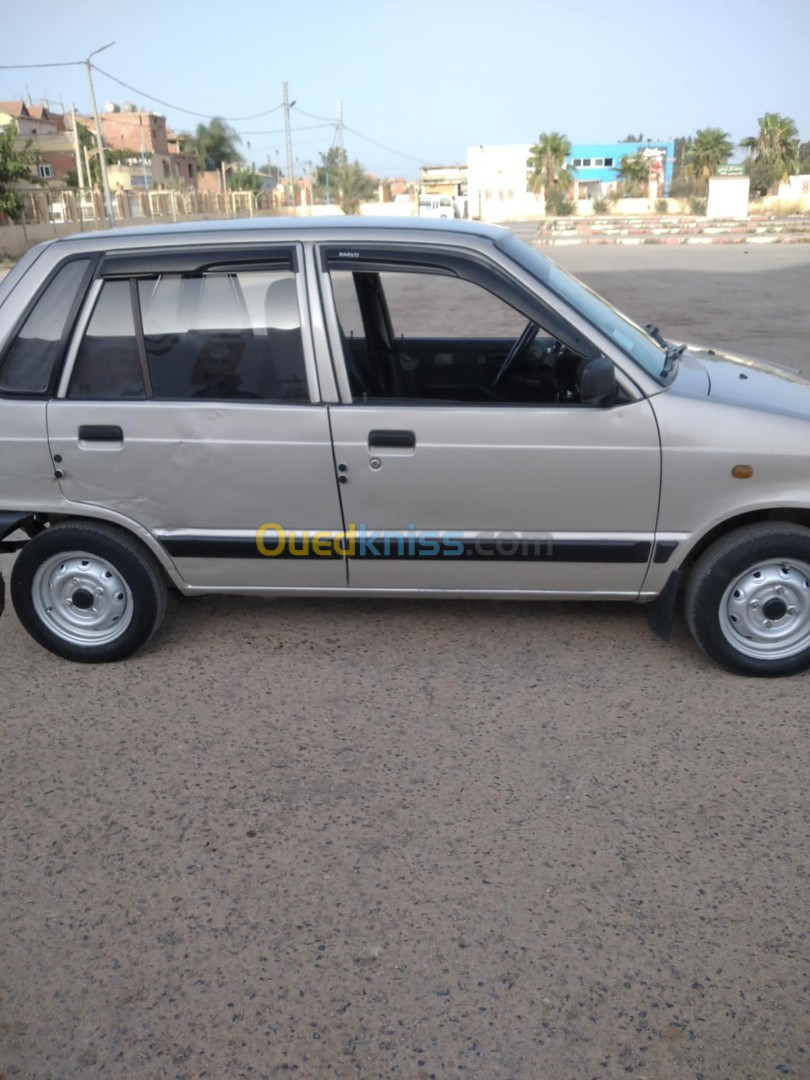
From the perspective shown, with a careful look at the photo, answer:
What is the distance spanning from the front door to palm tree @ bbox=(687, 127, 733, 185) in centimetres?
7199

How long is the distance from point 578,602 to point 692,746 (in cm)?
134

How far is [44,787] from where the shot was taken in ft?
10.9

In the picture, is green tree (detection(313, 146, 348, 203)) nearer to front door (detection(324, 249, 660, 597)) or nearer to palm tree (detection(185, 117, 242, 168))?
palm tree (detection(185, 117, 242, 168))

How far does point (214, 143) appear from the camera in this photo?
325 ft

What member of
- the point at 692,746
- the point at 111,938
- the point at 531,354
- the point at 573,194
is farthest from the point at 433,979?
the point at 573,194

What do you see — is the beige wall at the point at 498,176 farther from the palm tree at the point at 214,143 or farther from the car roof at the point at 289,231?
the car roof at the point at 289,231

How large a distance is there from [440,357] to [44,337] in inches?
75.1

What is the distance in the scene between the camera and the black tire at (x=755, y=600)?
3.71 metres

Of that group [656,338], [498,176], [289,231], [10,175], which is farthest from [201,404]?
[498,176]

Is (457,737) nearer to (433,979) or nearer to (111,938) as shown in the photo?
(433,979)

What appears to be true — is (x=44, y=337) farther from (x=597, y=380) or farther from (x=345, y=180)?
(x=345, y=180)

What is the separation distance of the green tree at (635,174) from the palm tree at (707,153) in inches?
282
